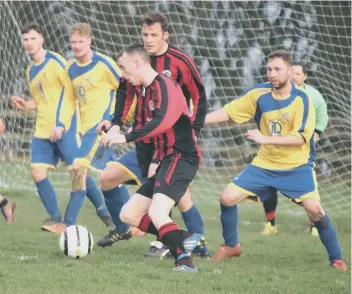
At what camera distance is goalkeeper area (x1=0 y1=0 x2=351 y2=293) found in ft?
20.5

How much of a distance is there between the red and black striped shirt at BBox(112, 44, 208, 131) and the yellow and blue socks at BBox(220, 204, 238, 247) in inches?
28.4

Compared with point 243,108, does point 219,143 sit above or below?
below

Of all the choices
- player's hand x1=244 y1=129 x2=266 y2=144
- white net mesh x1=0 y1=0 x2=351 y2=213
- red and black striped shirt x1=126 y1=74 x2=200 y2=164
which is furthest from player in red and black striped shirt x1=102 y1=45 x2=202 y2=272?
white net mesh x1=0 y1=0 x2=351 y2=213

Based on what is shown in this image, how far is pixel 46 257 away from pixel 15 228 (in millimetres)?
2044

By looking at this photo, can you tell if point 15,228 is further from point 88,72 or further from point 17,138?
point 17,138

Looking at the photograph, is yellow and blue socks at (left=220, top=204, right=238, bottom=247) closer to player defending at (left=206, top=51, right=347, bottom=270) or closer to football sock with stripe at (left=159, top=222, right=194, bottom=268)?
player defending at (left=206, top=51, right=347, bottom=270)

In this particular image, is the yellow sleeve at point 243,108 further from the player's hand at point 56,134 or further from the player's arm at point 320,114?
the player's arm at point 320,114

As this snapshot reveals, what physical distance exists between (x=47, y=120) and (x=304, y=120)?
2.66 meters

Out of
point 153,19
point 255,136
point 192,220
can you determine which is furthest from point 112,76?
point 255,136

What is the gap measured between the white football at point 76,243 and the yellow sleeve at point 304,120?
1.71 metres

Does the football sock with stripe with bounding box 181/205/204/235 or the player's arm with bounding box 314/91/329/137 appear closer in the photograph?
the football sock with stripe with bounding box 181/205/204/235

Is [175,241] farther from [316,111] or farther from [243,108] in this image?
[316,111]

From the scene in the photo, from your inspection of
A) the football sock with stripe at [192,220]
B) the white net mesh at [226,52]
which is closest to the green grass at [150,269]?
the football sock with stripe at [192,220]

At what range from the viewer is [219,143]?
1418 centimetres
